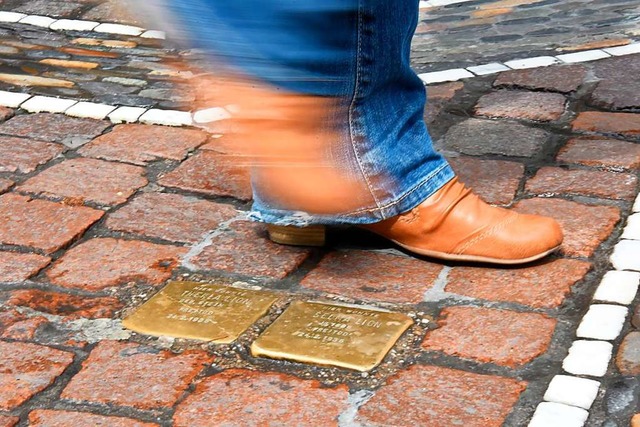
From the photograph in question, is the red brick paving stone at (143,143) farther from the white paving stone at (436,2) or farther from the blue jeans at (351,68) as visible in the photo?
the white paving stone at (436,2)

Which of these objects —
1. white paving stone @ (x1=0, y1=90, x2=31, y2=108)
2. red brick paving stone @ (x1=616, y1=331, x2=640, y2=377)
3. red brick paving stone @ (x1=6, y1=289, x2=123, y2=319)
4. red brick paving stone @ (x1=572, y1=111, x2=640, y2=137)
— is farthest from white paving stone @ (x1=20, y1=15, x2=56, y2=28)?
red brick paving stone @ (x1=616, y1=331, x2=640, y2=377)

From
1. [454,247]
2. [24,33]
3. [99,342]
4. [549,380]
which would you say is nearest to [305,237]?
[454,247]

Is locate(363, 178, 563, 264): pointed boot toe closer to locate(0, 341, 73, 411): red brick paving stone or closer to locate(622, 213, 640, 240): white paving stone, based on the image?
locate(622, 213, 640, 240): white paving stone

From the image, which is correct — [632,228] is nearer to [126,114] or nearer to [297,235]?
[297,235]

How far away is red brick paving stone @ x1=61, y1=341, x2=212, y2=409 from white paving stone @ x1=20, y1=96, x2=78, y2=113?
1645mm

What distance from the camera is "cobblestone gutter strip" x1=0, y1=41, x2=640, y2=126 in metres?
3.84

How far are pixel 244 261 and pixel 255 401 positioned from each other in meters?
0.66

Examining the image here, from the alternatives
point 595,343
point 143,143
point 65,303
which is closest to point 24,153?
point 143,143

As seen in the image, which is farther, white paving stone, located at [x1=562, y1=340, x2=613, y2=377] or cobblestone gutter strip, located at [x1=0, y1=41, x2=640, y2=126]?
cobblestone gutter strip, located at [x1=0, y1=41, x2=640, y2=126]

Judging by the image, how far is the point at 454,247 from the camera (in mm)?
2764

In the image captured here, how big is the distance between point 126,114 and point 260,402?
1.86m

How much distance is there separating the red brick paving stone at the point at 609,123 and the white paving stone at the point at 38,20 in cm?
258

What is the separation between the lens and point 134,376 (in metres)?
2.35

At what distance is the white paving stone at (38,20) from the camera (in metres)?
5.15
